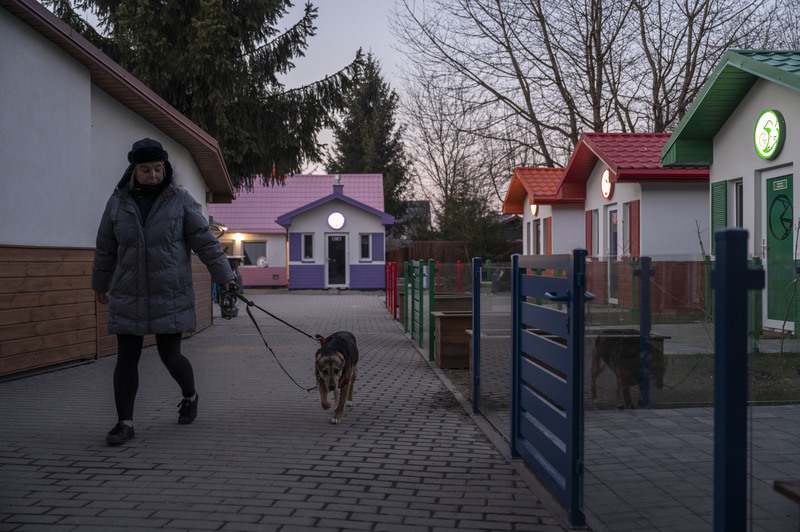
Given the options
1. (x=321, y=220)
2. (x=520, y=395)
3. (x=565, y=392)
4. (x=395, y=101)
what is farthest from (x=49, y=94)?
(x=395, y=101)

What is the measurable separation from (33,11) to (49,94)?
1201mm

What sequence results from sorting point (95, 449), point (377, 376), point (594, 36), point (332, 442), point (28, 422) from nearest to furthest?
point (95, 449) → point (332, 442) → point (28, 422) → point (377, 376) → point (594, 36)

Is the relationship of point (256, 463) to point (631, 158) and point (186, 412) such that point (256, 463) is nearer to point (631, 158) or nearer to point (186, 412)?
point (186, 412)

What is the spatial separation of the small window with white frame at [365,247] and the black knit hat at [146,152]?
31199 millimetres

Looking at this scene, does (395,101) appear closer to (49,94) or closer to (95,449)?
(49,94)

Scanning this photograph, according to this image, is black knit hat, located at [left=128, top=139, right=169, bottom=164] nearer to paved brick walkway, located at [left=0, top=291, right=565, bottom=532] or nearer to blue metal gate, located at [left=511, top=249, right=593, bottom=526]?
paved brick walkway, located at [left=0, top=291, right=565, bottom=532]

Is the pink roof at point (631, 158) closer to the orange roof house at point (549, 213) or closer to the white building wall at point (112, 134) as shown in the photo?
the orange roof house at point (549, 213)

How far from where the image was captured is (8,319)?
816cm

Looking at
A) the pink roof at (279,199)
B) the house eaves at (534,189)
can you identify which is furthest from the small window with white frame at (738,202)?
the pink roof at (279,199)

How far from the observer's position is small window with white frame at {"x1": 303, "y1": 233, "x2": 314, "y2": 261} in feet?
120

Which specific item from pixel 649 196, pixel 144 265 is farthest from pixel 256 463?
pixel 649 196

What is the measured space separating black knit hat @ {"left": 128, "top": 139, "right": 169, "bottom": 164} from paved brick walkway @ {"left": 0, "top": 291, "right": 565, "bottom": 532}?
6.59ft


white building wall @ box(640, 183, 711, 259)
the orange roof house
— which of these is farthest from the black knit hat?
the orange roof house

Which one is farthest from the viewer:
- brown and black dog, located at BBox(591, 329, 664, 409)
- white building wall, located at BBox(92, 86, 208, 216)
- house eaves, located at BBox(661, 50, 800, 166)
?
house eaves, located at BBox(661, 50, 800, 166)
